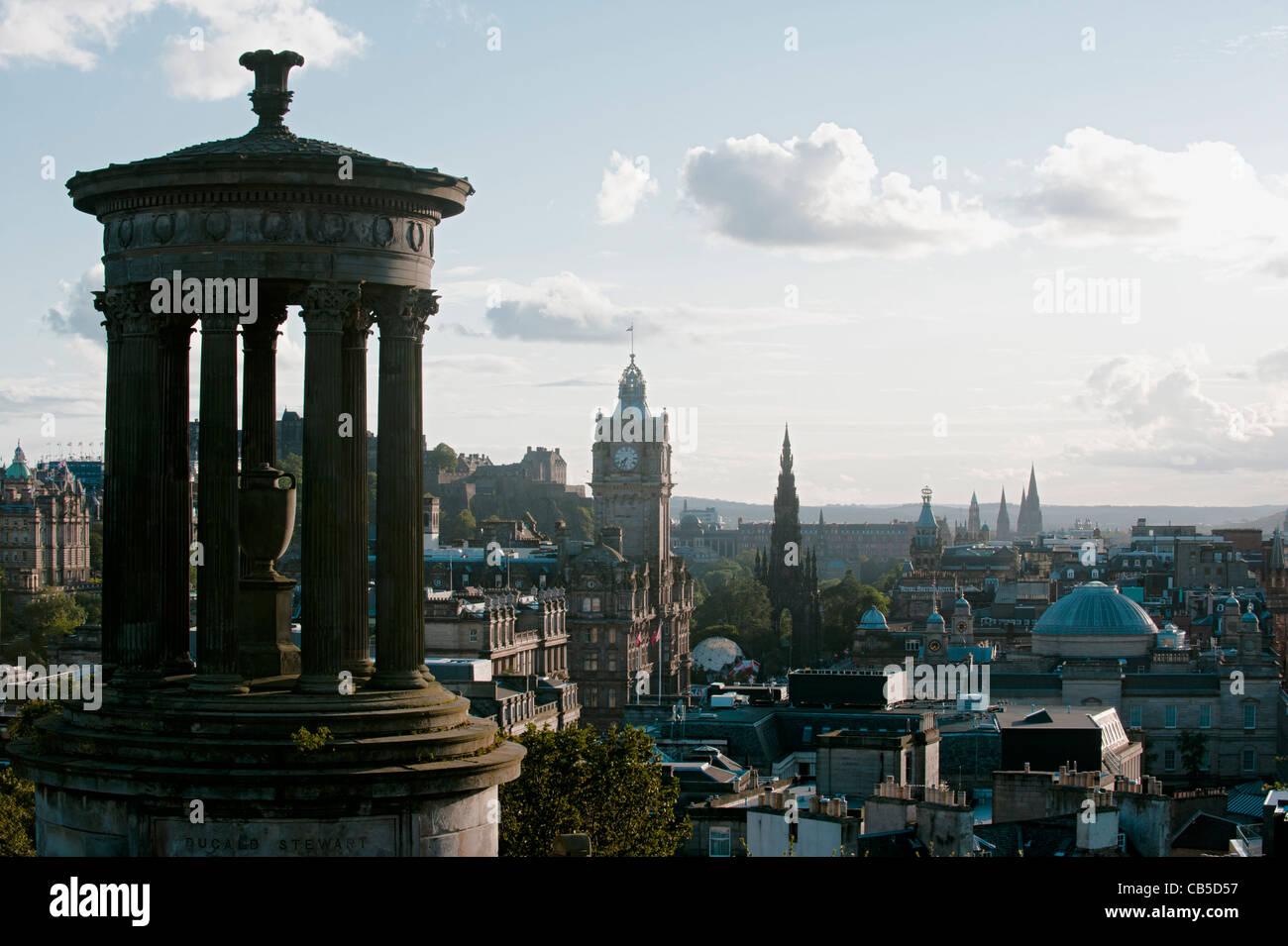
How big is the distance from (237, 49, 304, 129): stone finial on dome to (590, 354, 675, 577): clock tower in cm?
15705

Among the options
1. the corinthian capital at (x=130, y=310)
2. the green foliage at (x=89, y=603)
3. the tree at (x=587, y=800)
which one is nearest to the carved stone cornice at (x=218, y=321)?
the corinthian capital at (x=130, y=310)

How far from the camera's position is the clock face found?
616 feet

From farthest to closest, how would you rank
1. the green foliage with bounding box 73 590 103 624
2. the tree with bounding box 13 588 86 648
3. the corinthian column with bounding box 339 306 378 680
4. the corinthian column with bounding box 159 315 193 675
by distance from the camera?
the green foliage with bounding box 73 590 103 624 < the tree with bounding box 13 588 86 648 < the corinthian column with bounding box 159 315 193 675 < the corinthian column with bounding box 339 306 378 680

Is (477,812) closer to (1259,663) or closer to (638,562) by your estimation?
(1259,663)

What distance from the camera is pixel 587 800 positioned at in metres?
46.3

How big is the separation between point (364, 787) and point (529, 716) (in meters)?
Result: 82.3

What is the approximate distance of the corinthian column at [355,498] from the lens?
2509 cm

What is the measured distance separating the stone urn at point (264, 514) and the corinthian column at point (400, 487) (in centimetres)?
161

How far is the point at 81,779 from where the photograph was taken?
24.8 m

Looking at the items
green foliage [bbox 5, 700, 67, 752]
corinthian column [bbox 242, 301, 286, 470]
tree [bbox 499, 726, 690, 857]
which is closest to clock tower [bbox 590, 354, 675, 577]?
green foliage [bbox 5, 700, 67, 752]

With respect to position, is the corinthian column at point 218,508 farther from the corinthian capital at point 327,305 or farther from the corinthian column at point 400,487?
the corinthian column at point 400,487

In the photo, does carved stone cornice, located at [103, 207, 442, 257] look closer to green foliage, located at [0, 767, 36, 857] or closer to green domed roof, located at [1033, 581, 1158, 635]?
green foliage, located at [0, 767, 36, 857]
